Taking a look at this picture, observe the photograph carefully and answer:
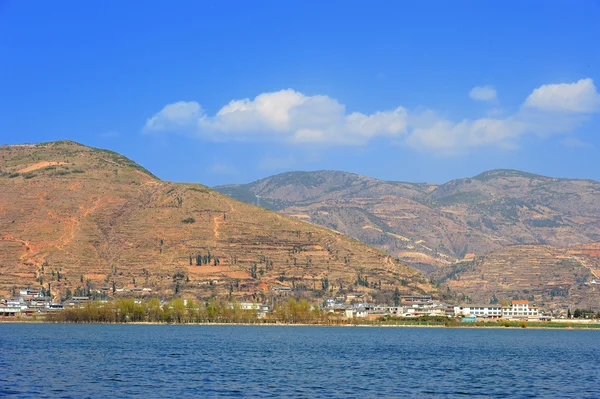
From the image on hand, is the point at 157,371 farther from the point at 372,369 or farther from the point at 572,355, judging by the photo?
the point at 572,355

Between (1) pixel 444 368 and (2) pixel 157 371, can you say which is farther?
(1) pixel 444 368

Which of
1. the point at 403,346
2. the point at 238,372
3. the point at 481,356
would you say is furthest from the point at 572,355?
the point at 238,372

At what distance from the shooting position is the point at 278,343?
438 feet

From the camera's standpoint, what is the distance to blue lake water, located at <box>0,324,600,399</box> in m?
66.2

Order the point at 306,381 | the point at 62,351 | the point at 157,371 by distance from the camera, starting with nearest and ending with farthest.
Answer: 1. the point at 306,381
2. the point at 157,371
3. the point at 62,351

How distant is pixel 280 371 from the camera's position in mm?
82312

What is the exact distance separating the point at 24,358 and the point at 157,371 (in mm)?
19020

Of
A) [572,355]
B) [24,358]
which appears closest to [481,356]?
[572,355]

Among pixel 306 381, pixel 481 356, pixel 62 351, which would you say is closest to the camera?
pixel 306 381

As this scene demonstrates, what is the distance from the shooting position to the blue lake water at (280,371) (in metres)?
66.2

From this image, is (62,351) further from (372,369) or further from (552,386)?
(552,386)

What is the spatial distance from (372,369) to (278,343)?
48251 mm

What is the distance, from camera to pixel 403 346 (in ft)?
436

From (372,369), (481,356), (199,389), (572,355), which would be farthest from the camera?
(572,355)
